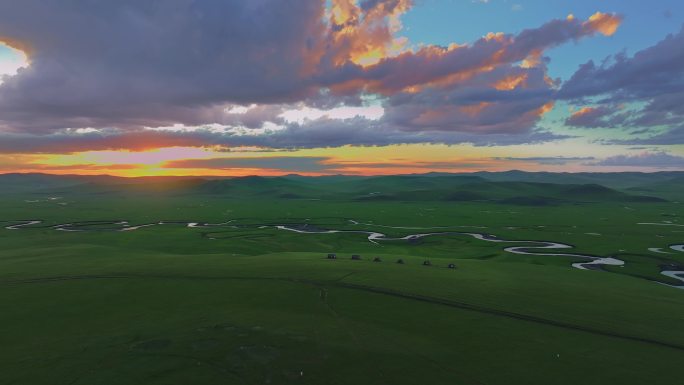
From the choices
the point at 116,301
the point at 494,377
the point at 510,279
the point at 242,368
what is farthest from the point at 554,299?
the point at 116,301

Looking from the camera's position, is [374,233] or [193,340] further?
[374,233]

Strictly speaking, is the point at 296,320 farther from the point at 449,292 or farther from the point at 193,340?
the point at 449,292

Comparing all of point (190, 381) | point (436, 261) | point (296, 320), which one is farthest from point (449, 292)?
point (190, 381)

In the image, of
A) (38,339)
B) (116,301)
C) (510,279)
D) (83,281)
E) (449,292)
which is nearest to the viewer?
(38,339)

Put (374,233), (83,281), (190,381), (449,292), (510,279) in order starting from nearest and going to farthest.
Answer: (190,381), (449,292), (83,281), (510,279), (374,233)

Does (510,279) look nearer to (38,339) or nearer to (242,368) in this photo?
(242,368)

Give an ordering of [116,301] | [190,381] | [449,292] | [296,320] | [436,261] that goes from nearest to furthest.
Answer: [190,381] < [296,320] < [116,301] < [449,292] < [436,261]

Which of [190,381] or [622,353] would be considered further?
[622,353]

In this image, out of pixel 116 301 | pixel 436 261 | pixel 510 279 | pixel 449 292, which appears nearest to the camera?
pixel 116 301
